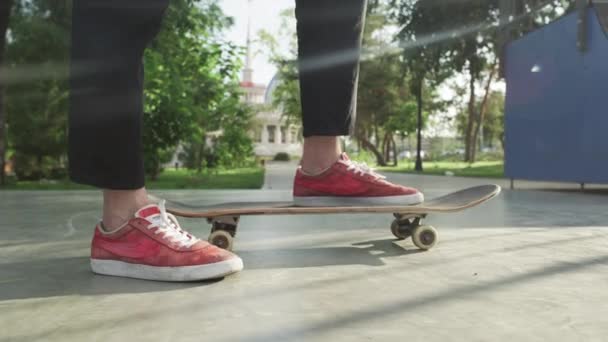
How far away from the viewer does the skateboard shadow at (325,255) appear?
5.88 ft

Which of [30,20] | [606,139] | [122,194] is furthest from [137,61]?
[30,20]

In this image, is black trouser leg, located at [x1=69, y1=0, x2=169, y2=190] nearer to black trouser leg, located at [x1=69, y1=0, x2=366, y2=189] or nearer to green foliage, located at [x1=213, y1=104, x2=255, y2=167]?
black trouser leg, located at [x1=69, y1=0, x2=366, y2=189]

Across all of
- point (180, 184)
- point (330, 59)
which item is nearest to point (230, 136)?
point (180, 184)

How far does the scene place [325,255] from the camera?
1967mm

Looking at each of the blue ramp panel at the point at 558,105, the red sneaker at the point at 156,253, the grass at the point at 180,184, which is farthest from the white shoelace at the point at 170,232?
the grass at the point at 180,184

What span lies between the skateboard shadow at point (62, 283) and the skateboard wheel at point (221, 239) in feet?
1.47

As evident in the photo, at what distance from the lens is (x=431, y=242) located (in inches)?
81.3

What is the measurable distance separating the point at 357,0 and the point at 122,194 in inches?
41.4

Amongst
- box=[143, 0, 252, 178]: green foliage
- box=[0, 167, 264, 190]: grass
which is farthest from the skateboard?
box=[143, 0, 252, 178]: green foliage

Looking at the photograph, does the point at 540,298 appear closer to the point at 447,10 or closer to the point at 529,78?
the point at 529,78

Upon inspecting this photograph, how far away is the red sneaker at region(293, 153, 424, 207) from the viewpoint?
2084 mm

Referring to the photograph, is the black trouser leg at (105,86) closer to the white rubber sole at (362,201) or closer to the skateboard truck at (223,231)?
the skateboard truck at (223,231)

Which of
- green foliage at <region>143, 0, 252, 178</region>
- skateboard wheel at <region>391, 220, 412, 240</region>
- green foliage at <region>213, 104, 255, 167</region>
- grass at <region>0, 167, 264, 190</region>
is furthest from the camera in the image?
green foliage at <region>213, 104, 255, 167</region>

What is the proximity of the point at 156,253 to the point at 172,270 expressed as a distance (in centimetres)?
8
